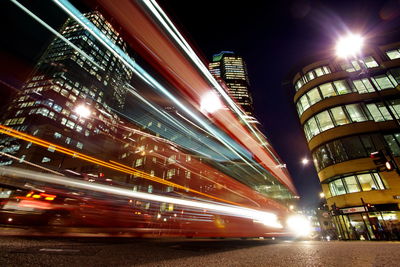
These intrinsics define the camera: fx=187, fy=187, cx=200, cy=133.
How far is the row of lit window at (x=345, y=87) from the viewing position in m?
24.5

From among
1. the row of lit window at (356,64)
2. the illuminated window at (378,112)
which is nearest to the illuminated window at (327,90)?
the row of lit window at (356,64)

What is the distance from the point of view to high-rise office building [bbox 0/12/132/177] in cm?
5938

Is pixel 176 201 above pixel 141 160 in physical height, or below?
below

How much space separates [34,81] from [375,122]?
10164 cm

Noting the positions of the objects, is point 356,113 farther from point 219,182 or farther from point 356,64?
point 219,182

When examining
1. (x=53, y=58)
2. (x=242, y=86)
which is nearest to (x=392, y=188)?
(x=242, y=86)

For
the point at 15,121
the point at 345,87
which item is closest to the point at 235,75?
the point at 345,87

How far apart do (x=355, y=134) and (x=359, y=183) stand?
5.63 m

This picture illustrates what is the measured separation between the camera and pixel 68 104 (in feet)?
238

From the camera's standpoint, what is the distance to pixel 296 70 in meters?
31.1

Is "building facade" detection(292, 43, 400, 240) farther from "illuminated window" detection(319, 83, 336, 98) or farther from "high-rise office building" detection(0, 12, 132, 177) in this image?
"high-rise office building" detection(0, 12, 132, 177)

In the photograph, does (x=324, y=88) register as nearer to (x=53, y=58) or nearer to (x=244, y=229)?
(x=244, y=229)

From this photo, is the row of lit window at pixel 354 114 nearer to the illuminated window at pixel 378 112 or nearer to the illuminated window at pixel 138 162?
the illuminated window at pixel 378 112

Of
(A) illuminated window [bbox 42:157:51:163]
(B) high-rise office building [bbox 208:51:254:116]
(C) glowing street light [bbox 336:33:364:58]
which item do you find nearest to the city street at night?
(C) glowing street light [bbox 336:33:364:58]
